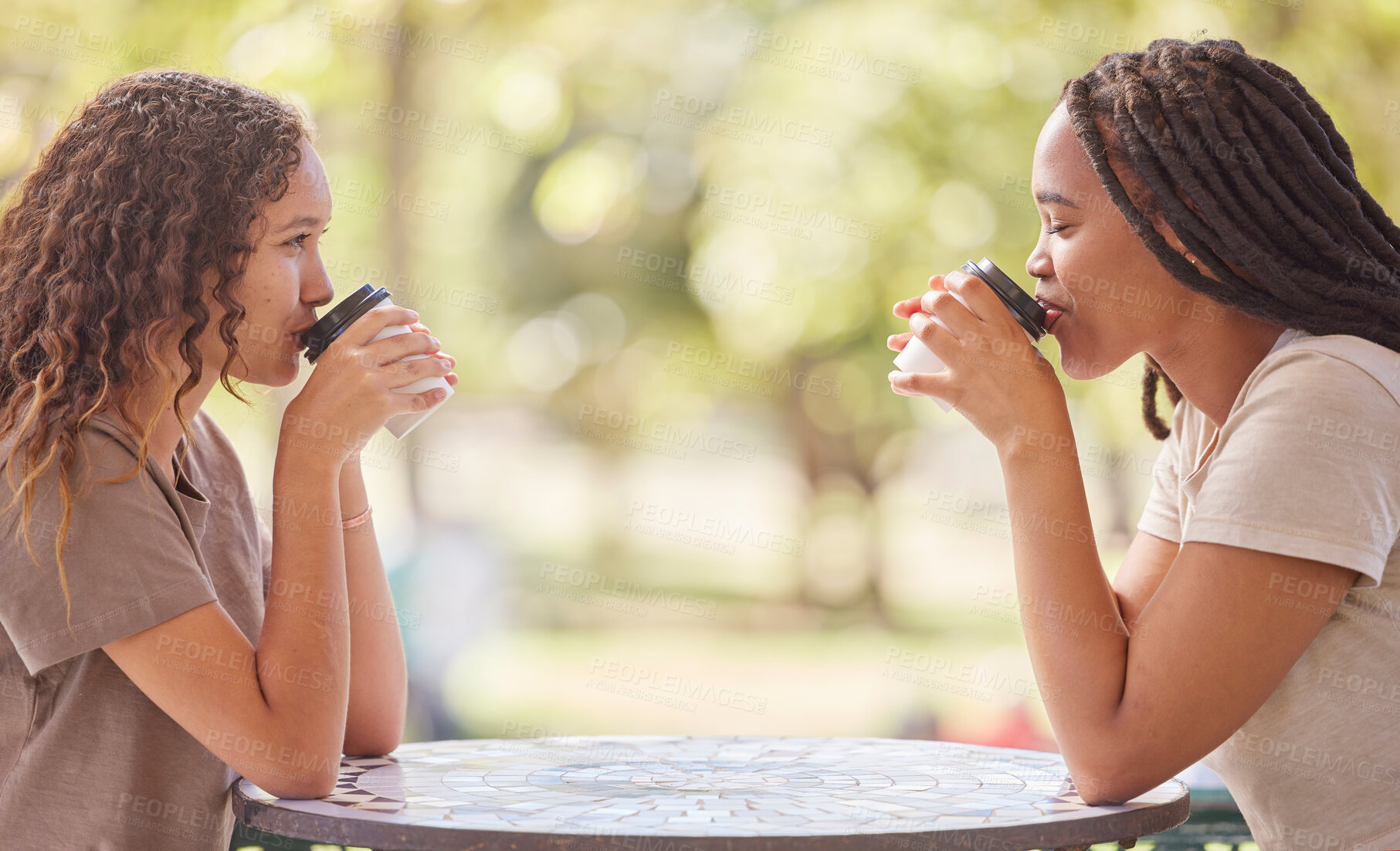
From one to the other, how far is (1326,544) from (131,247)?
63.7 inches

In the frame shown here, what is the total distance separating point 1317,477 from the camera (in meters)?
1.43

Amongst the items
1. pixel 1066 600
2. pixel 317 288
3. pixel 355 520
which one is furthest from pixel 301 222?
pixel 1066 600

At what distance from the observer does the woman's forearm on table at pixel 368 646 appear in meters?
1.92

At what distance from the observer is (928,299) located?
5.76ft

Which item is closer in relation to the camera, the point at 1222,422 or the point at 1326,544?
the point at 1326,544

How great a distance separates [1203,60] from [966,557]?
11.4 meters

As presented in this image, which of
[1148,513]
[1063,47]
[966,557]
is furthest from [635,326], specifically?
[1148,513]

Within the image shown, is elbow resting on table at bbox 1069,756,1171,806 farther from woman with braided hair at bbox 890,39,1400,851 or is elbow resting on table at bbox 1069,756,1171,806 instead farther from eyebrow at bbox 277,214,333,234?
eyebrow at bbox 277,214,333,234

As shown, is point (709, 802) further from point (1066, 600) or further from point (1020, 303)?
point (1020, 303)

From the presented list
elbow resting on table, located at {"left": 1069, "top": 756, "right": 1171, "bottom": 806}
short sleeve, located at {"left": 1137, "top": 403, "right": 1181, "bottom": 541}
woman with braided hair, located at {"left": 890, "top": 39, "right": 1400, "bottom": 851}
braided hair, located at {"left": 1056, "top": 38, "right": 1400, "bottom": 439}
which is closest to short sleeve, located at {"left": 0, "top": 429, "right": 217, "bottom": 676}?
woman with braided hair, located at {"left": 890, "top": 39, "right": 1400, "bottom": 851}

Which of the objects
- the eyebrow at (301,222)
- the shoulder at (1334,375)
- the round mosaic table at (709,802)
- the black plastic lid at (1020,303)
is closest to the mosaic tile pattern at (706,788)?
the round mosaic table at (709,802)

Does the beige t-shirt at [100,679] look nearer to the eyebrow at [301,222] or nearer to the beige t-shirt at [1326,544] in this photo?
Answer: the eyebrow at [301,222]

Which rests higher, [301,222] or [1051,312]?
[301,222]

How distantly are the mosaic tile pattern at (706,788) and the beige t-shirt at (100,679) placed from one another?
0.37 feet
